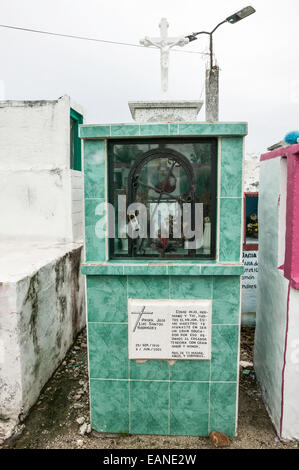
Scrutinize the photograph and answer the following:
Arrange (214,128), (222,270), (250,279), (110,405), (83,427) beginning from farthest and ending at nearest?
(250,279) → (83,427) → (110,405) → (222,270) → (214,128)

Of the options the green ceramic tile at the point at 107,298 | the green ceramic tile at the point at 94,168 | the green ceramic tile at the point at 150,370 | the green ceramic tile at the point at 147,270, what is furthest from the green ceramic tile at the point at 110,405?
the green ceramic tile at the point at 94,168

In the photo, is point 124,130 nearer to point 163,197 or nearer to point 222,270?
point 163,197

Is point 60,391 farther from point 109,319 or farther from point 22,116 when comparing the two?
point 22,116

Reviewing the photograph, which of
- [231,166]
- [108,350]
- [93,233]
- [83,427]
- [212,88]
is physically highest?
[212,88]

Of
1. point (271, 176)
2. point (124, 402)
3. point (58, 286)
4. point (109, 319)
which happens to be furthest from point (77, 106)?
point (124, 402)

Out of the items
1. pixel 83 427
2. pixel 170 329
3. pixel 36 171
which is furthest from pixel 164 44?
pixel 83 427

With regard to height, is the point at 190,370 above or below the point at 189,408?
above

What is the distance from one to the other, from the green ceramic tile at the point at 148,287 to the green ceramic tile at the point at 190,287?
0.07m

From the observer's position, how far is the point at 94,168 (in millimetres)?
3529

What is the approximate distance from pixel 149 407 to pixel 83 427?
0.82 m

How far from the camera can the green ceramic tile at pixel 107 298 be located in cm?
363

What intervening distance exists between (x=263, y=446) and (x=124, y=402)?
59.5 inches

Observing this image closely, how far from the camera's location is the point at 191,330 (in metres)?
3.63

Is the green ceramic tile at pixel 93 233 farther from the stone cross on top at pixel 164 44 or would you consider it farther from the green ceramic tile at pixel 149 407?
the stone cross on top at pixel 164 44
